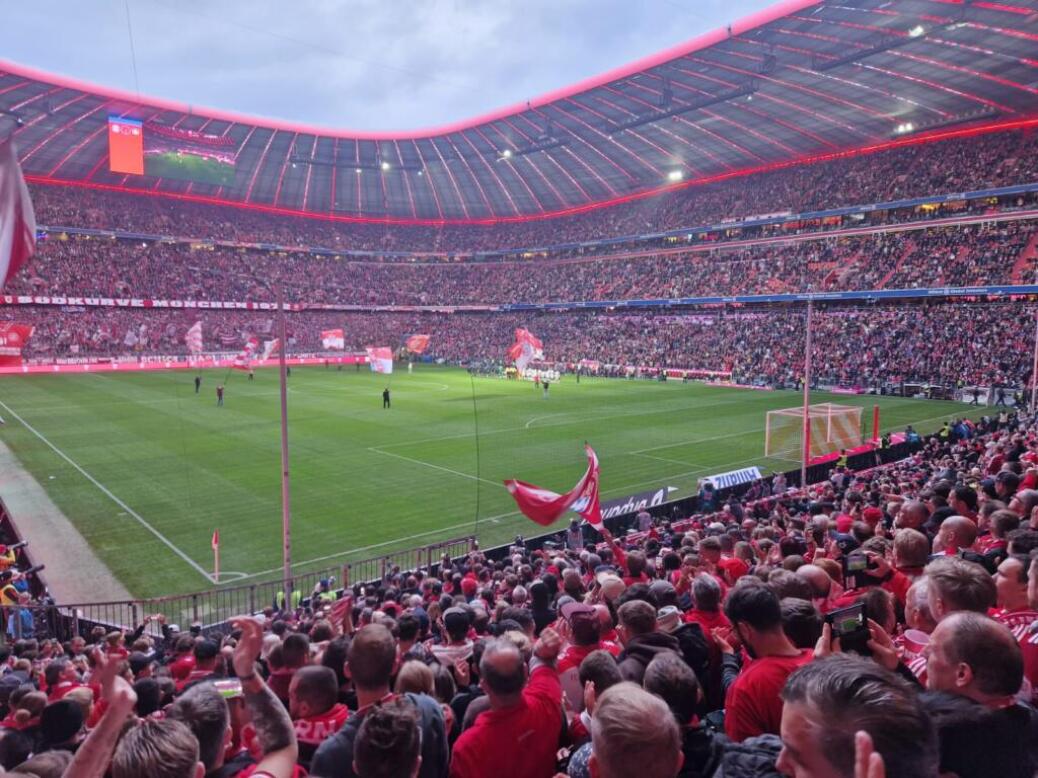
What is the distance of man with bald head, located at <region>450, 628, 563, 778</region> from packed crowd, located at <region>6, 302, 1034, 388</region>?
25.5m

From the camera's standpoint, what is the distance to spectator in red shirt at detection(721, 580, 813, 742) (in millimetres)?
3416

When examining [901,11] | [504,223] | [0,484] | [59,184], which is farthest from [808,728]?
[504,223]

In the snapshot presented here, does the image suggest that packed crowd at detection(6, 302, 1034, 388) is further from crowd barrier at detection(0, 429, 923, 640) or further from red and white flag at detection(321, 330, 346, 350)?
crowd barrier at detection(0, 429, 923, 640)

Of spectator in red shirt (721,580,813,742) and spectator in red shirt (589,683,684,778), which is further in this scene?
spectator in red shirt (721,580,813,742)

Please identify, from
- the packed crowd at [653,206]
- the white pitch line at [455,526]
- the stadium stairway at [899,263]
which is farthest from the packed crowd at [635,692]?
the packed crowd at [653,206]

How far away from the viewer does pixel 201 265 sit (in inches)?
3004

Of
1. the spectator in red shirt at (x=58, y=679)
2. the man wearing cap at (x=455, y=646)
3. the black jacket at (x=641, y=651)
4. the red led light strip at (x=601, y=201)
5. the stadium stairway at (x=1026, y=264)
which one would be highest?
the red led light strip at (x=601, y=201)

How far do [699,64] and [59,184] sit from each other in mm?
66620

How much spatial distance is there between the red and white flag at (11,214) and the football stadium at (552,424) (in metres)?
0.07

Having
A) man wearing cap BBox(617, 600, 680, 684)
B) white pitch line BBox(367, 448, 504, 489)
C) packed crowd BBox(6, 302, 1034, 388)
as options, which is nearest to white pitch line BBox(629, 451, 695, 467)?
white pitch line BBox(367, 448, 504, 489)

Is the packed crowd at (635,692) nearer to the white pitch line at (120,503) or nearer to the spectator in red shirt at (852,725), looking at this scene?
the spectator in red shirt at (852,725)

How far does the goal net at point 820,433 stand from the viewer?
25.6m

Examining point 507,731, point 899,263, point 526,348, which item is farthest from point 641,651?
point 899,263

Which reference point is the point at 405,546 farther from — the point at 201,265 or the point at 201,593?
the point at 201,265
